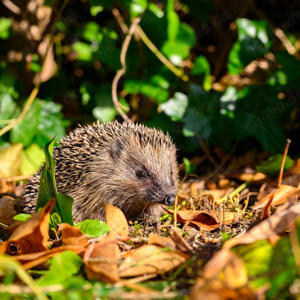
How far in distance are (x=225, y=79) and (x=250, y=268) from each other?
4480 mm

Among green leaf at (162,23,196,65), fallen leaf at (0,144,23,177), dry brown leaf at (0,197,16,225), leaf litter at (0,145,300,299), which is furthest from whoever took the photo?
green leaf at (162,23,196,65)

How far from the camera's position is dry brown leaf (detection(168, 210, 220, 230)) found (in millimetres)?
3127

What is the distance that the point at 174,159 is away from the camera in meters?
3.96

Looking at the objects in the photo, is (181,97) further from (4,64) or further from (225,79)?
(4,64)

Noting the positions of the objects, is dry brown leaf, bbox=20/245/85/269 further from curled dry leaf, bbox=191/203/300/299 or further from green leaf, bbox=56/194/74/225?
curled dry leaf, bbox=191/203/300/299

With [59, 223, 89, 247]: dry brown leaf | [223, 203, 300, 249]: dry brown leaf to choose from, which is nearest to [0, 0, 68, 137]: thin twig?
[59, 223, 89, 247]: dry brown leaf

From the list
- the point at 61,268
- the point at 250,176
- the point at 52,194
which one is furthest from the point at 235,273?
the point at 250,176

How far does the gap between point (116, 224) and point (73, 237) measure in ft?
1.54

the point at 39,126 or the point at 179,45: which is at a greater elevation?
the point at 179,45

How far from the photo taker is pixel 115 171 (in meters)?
3.88

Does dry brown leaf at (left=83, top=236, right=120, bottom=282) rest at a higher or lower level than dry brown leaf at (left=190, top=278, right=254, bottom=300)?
lower

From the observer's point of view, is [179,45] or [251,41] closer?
[251,41]

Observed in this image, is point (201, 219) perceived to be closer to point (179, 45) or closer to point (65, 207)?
point (65, 207)

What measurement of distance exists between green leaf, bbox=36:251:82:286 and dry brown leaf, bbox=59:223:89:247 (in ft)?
0.55
